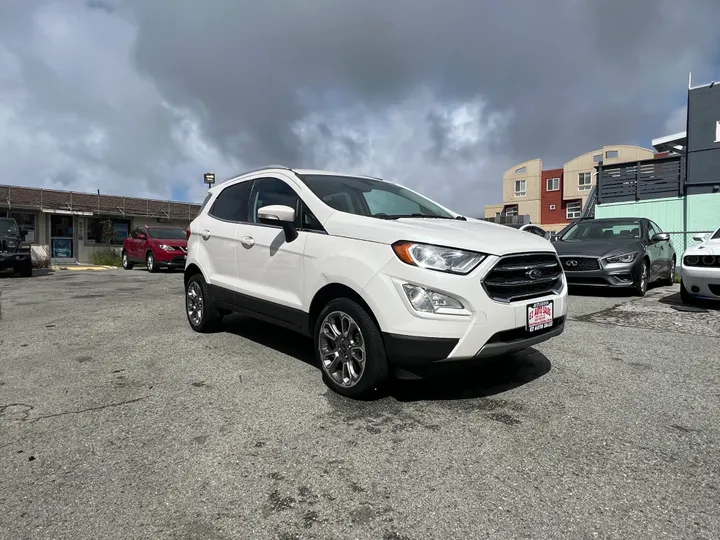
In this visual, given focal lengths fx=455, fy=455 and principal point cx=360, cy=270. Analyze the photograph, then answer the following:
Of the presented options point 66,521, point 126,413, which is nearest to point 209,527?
point 66,521

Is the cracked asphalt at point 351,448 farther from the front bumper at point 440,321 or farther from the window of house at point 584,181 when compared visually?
the window of house at point 584,181

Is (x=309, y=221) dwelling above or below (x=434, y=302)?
above

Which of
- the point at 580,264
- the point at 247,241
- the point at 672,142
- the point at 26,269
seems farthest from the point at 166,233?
the point at 672,142

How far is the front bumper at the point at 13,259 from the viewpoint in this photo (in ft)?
42.7

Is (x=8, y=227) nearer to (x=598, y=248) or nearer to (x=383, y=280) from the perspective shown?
(x=383, y=280)

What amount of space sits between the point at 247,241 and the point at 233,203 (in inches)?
29.1

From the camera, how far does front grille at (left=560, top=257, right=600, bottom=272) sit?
25.9 feet

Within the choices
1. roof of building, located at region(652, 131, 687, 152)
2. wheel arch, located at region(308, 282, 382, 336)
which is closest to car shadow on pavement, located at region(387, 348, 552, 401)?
wheel arch, located at region(308, 282, 382, 336)

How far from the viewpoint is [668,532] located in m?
1.90

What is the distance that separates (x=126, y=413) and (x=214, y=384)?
69cm

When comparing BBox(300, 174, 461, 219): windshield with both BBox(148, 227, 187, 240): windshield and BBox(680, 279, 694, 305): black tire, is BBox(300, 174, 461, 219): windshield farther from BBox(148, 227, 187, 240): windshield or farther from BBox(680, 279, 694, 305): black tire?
BBox(148, 227, 187, 240): windshield

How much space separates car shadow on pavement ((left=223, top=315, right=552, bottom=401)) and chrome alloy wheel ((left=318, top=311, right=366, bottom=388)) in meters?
0.27

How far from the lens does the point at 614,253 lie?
7.83m

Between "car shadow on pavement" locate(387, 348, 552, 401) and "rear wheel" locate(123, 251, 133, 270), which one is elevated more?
"rear wheel" locate(123, 251, 133, 270)
